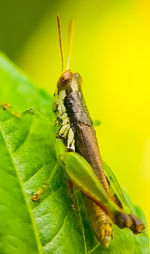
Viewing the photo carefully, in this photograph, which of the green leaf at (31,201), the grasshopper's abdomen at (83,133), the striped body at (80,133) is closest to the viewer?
the green leaf at (31,201)

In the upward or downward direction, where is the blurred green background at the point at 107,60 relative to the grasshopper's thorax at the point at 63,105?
upward

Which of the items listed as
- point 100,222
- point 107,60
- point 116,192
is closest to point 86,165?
point 116,192

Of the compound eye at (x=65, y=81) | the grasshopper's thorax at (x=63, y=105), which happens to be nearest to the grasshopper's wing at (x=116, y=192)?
the grasshopper's thorax at (x=63, y=105)

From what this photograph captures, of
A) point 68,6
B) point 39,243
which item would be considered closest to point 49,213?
point 39,243

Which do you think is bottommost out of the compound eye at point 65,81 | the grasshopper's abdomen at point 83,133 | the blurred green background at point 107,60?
the grasshopper's abdomen at point 83,133

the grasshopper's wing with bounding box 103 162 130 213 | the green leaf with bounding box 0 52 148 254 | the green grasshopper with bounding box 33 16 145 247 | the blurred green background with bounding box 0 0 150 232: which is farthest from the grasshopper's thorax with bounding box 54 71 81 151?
the blurred green background with bounding box 0 0 150 232

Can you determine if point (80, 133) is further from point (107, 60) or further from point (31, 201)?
point (107, 60)

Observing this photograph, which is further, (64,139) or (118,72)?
(118,72)

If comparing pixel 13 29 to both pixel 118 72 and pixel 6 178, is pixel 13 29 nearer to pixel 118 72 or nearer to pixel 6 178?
pixel 118 72

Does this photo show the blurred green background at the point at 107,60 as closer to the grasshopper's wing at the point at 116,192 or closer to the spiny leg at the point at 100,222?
the grasshopper's wing at the point at 116,192
